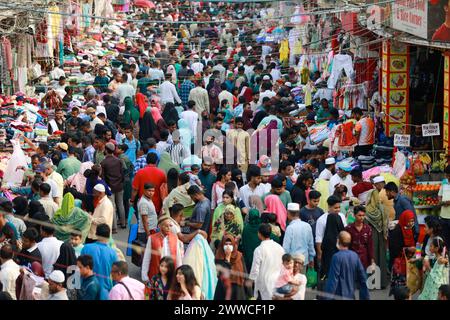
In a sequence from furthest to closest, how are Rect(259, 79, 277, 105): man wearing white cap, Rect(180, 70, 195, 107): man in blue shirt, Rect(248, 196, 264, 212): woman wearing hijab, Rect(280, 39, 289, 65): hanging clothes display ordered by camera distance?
1. Rect(280, 39, 289, 65): hanging clothes display
2. Rect(180, 70, 195, 107): man in blue shirt
3. Rect(259, 79, 277, 105): man wearing white cap
4. Rect(248, 196, 264, 212): woman wearing hijab

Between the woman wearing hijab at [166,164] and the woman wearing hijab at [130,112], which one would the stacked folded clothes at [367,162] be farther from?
the woman wearing hijab at [130,112]

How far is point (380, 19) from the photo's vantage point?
22094 mm

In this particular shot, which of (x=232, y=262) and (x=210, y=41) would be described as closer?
(x=232, y=262)

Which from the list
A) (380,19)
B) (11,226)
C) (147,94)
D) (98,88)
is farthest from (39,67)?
(11,226)

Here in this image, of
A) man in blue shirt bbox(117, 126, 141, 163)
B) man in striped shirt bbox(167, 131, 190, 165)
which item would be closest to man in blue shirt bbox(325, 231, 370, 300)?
man in striped shirt bbox(167, 131, 190, 165)

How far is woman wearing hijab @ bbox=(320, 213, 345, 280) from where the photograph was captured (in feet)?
47.0

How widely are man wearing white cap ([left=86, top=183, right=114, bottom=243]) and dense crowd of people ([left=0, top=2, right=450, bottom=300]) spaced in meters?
0.02

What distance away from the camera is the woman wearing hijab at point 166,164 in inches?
693

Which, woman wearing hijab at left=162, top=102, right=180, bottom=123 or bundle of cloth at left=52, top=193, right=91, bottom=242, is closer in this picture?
bundle of cloth at left=52, top=193, right=91, bottom=242

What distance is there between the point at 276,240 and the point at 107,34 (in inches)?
917

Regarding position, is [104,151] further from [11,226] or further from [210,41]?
[210,41]

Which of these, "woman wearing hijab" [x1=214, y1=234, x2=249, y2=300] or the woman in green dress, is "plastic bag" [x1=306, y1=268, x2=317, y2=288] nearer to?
"woman wearing hijab" [x1=214, y1=234, x2=249, y2=300]

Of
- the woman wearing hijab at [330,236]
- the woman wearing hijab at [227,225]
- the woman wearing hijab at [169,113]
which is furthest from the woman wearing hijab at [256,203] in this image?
the woman wearing hijab at [169,113]

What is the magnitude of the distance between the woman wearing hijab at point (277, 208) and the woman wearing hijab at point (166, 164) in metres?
2.63
